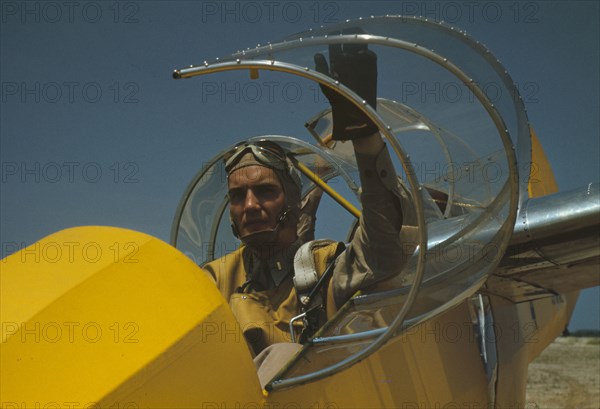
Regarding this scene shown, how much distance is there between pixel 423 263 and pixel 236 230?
1731 millimetres

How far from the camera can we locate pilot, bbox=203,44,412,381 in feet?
7.59

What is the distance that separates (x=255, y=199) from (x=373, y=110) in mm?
1518

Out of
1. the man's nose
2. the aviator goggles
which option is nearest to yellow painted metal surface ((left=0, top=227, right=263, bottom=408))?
the man's nose

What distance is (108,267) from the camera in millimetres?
2045

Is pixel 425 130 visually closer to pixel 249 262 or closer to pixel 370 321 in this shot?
pixel 370 321

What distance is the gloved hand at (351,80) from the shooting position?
2.18 meters

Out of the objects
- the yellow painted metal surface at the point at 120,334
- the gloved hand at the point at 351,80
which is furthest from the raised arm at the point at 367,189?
the yellow painted metal surface at the point at 120,334

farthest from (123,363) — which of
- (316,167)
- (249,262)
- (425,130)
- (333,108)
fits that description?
(316,167)

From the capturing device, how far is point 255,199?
3586 millimetres

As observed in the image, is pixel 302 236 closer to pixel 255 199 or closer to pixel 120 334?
pixel 255 199

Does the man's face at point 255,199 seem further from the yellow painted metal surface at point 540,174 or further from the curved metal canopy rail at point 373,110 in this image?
the yellow painted metal surface at point 540,174

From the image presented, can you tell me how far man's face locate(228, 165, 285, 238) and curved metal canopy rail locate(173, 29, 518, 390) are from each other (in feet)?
4.75

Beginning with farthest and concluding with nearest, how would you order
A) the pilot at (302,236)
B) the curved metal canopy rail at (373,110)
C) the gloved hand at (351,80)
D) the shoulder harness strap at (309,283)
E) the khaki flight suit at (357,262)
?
the shoulder harness strap at (309,283) → the khaki flight suit at (357,262) → the pilot at (302,236) → the gloved hand at (351,80) → the curved metal canopy rail at (373,110)

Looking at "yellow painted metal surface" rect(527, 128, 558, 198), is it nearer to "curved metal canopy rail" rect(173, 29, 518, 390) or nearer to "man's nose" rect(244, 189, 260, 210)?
"man's nose" rect(244, 189, 260, 210)
